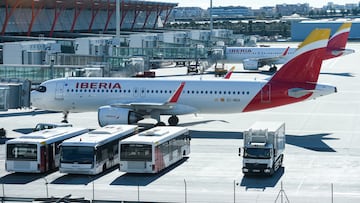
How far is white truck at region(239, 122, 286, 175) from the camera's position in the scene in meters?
39.7

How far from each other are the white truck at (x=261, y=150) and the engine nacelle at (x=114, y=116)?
15.0m

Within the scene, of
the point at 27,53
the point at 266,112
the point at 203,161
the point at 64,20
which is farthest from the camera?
the point at 64,20

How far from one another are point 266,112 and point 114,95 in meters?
16.9

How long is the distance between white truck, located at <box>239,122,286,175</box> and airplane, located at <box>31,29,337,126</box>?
13455mm

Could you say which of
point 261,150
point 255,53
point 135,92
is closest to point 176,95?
point 135,92

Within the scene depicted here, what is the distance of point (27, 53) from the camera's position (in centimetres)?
8925

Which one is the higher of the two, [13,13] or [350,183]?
[13,13]

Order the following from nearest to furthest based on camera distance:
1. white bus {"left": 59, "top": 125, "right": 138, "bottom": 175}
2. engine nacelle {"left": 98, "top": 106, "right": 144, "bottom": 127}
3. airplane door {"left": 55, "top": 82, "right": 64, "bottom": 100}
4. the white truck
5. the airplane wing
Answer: the white truck → white bus {"left": 59, "top": 125, "right": 138, "bottom": 175} → engine nacelle {"left": 98, "top": 106, "right": 144, "bottom": 127} → the airplane wing → airplane door {"left": 55, "top": 82, "right": 64, "bottom": 100}

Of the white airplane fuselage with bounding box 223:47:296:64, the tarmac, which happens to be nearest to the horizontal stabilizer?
the tarmac

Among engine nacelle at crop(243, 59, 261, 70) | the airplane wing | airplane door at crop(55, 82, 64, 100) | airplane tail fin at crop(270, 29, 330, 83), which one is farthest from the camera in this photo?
engine nacelle at crop(243, 59, 261, 70)

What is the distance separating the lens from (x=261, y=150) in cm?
3981

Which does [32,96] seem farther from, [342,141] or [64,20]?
[64,20]

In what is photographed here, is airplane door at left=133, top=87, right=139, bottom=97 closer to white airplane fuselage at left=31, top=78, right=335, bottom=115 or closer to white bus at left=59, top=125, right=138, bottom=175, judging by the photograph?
white airplane fuselage at left=31, top=78, right=335, bottom=115

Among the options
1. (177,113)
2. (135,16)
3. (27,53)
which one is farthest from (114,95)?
(135,16)
